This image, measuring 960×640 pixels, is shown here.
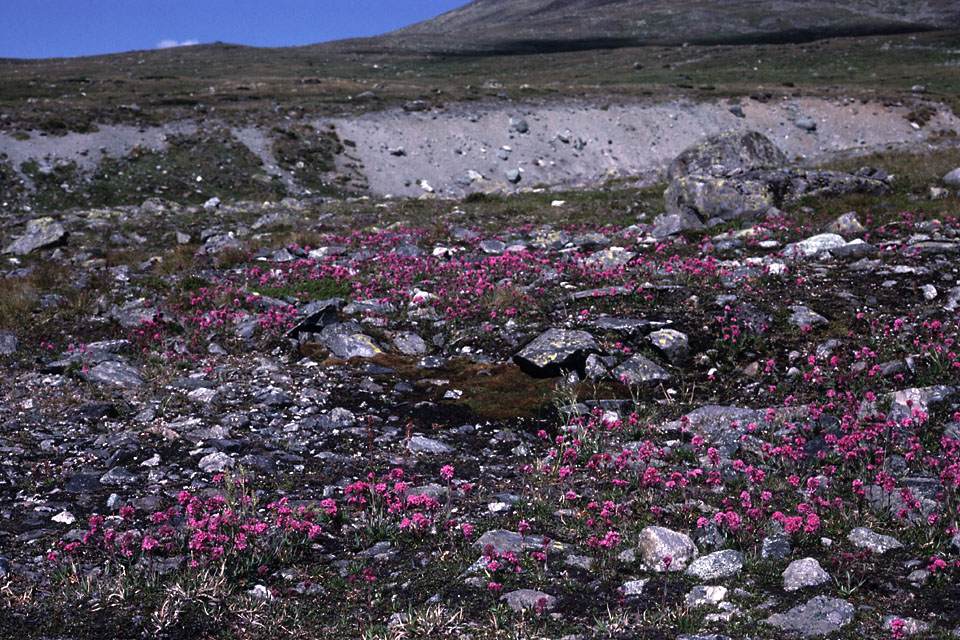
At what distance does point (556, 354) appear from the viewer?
9055 mm

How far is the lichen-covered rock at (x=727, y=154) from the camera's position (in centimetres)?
2061

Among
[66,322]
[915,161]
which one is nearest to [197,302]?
[66,322]

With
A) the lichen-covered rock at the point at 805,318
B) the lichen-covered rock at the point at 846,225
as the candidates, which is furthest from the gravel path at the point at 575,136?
the lichen-covered rock at the point at 805,318

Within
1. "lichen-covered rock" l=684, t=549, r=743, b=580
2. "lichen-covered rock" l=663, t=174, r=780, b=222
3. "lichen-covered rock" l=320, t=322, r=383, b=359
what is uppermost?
"lichen-covered rock" l=663, t=174, r=780, b=222

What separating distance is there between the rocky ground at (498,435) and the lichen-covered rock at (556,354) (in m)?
0.04

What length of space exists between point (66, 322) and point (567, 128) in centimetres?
3717

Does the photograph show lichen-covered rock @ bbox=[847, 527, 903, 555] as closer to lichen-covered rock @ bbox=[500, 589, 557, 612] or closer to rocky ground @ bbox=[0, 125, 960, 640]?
rocky ground @ bbox=[0, 125, 960, 640]

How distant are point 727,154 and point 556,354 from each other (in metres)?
14.7

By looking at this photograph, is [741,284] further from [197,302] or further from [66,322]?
[66,322]

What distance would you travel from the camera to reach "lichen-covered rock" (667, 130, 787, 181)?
67.6 ft

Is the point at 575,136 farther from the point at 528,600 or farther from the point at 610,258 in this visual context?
the point at 528,600

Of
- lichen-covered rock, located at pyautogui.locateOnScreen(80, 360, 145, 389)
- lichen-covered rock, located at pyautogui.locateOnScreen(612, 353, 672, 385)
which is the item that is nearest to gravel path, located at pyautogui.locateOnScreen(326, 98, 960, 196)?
lichen-covered rock, located at pyautogui.locateOnScreen(612, 353, 672, 385)

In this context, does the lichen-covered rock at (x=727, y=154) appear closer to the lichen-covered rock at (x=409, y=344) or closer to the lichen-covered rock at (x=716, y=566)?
the lichen-covered rock at (x=409, y=344)

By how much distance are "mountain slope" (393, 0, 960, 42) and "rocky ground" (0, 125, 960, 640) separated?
160 metres
